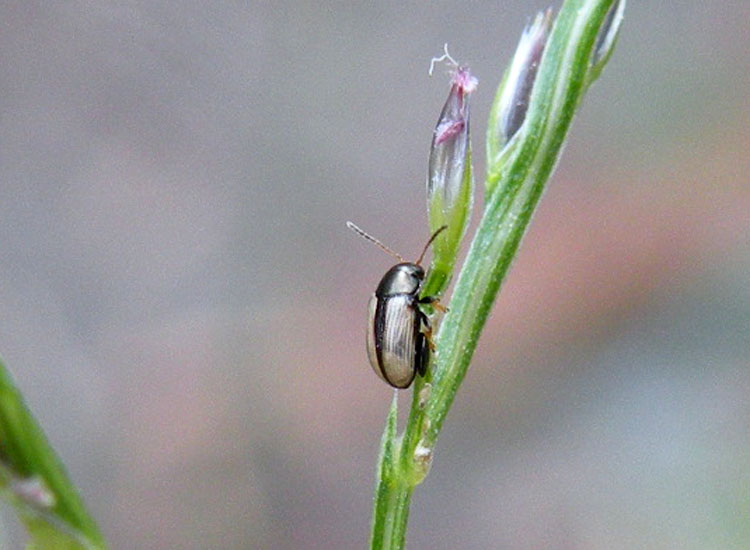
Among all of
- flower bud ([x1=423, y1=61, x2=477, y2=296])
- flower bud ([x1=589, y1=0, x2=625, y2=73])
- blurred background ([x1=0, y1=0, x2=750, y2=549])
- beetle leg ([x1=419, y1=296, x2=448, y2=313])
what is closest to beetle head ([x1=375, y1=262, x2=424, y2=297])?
beetle leg ([x1=419, y1=296, x2=448, y2=313])

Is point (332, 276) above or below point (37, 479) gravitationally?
above

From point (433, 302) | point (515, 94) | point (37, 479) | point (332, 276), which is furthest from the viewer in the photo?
point (332, 276)

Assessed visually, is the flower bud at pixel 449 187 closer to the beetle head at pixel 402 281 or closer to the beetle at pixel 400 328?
the beetle at pixel 400 328

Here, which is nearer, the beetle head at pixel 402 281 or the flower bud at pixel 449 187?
the flower bud at pixel 449 187

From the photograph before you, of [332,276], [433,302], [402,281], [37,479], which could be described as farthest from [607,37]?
[332,276]

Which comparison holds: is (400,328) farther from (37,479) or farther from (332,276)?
(332,276)

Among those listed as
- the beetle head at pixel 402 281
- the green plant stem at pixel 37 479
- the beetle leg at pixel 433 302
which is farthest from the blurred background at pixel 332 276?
the green plant stem at pixel 37 479
